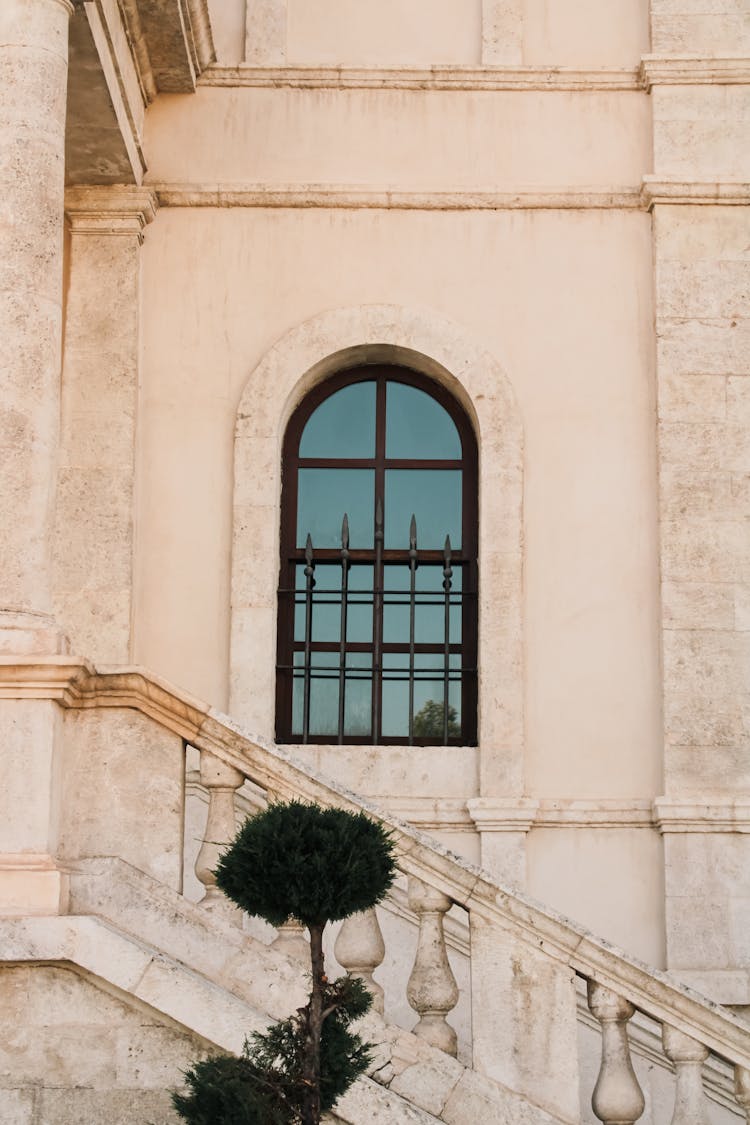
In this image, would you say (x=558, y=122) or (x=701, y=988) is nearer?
(x=701, y=988)

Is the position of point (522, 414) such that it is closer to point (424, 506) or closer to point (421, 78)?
point (424, 506)

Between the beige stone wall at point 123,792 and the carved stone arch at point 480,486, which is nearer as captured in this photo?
the beige stone wall at point 123,792

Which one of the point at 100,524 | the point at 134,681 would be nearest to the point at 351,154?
the point at 100,524

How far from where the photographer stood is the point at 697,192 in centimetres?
1142

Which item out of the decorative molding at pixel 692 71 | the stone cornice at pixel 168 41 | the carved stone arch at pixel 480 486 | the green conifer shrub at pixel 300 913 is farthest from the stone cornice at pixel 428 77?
the green conifer shrub at pixel 300 913

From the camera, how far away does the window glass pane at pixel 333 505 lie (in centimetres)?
1157

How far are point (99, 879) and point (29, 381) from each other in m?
2.28

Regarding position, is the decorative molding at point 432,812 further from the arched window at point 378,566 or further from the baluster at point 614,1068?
the baluster at point 614,1068

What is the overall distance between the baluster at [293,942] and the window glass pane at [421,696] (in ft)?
12.9

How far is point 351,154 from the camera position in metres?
11.7

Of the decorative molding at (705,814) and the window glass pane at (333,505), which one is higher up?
the window glass pane at (333,505)

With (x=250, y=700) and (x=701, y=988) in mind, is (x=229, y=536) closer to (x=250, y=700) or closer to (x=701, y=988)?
(x=250, y=700)

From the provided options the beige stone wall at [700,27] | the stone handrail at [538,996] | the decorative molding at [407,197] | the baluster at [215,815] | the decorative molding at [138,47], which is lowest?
the stone handrail at [538,996]

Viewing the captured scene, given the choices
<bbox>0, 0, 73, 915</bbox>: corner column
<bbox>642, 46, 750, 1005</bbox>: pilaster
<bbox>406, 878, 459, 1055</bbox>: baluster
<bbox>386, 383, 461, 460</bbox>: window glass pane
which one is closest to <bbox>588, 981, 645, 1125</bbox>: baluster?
<bbox>406, 878, 459, 1055</bbox>: baluster
